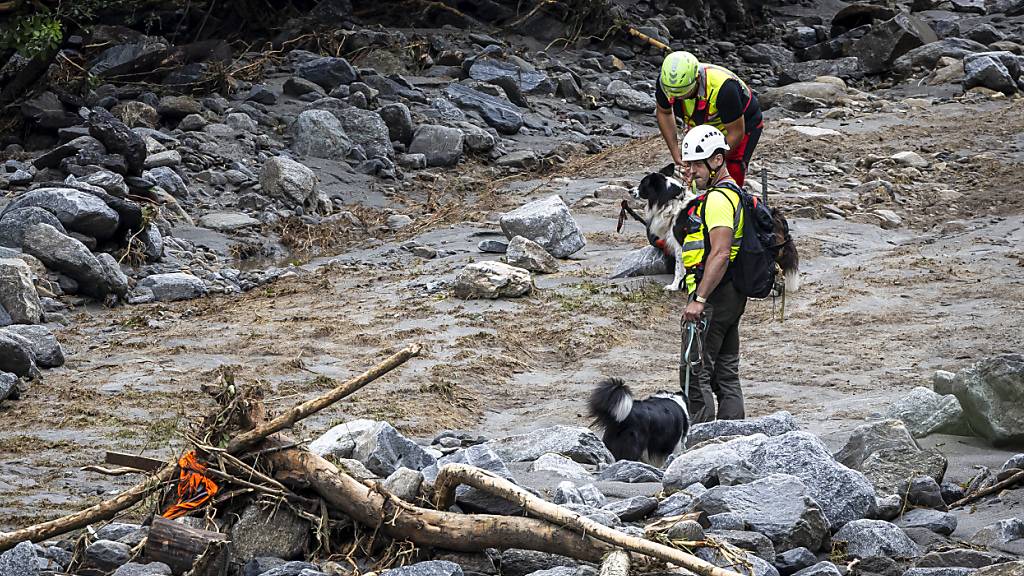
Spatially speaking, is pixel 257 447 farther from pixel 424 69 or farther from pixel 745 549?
pixel 424 69

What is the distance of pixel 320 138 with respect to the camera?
45.6 feet

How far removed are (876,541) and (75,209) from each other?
8158 millimetres

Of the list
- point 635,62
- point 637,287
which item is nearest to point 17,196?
point 637,287

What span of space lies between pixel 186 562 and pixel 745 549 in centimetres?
180

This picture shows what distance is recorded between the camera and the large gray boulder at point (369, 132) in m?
14.2

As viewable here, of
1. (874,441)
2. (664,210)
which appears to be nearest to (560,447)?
(874,441)

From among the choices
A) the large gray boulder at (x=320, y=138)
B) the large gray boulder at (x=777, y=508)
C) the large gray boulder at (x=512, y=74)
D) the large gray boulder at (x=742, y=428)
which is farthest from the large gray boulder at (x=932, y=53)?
the large gray boulder at (x=777, y=508)

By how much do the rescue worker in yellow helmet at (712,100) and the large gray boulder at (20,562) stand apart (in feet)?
15.1

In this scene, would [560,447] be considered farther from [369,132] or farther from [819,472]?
[369,132]

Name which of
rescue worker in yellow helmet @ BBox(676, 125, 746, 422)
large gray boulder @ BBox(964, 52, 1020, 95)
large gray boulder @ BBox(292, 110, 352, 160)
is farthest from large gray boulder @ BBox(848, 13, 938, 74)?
→ rescue worker in yellow helmet @ BBox(676, 125, 746, 422)

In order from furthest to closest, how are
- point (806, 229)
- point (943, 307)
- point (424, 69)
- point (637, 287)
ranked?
point (424, 69) → point (806, 229) → point (637, 287) → point (943, 307)

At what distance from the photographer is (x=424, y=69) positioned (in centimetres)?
1733

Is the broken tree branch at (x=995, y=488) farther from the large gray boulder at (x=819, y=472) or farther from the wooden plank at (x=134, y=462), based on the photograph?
the wooden plank at (x=134, y=462)

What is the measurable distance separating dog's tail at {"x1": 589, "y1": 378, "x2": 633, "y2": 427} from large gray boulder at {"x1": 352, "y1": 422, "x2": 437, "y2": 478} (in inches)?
40.2
